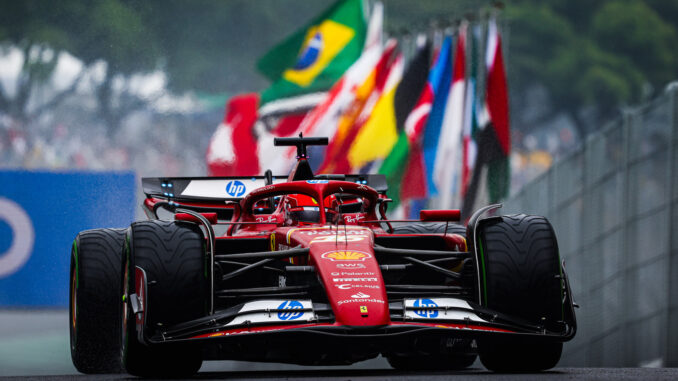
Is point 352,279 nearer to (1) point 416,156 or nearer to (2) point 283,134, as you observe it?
(1) point 416,156

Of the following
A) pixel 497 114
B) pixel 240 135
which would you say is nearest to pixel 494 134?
pixel 497 114

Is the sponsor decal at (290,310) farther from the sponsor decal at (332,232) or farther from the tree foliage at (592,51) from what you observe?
the tree foliage at (592,51)

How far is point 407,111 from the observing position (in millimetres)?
22734

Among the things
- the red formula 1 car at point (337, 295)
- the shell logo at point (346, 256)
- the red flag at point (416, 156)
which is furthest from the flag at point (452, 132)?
the shell logo at point (346, 256)

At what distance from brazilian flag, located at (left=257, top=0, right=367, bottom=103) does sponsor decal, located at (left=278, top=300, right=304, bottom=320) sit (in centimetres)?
1668

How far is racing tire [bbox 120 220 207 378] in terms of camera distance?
769 centimetres

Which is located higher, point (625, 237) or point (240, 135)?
point (240, 135)

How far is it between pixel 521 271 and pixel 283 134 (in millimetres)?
15539

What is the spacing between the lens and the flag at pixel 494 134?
20.2 meters

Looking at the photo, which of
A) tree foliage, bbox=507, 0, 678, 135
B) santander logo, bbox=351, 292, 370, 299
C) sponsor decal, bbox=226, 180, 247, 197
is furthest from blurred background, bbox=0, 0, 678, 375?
tree foliage, bbox=507, 0, 678, 135

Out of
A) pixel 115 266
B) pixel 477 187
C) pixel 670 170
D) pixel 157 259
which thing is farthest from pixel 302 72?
pixel 157 259

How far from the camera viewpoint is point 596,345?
→ 13.6 metres

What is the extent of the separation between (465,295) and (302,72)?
1659 centimetres

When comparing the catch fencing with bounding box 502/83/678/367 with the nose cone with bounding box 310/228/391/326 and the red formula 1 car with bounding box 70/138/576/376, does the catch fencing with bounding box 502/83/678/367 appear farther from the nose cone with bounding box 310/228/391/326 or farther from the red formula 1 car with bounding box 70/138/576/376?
the nose cone with bounding box 310/228/391/326
